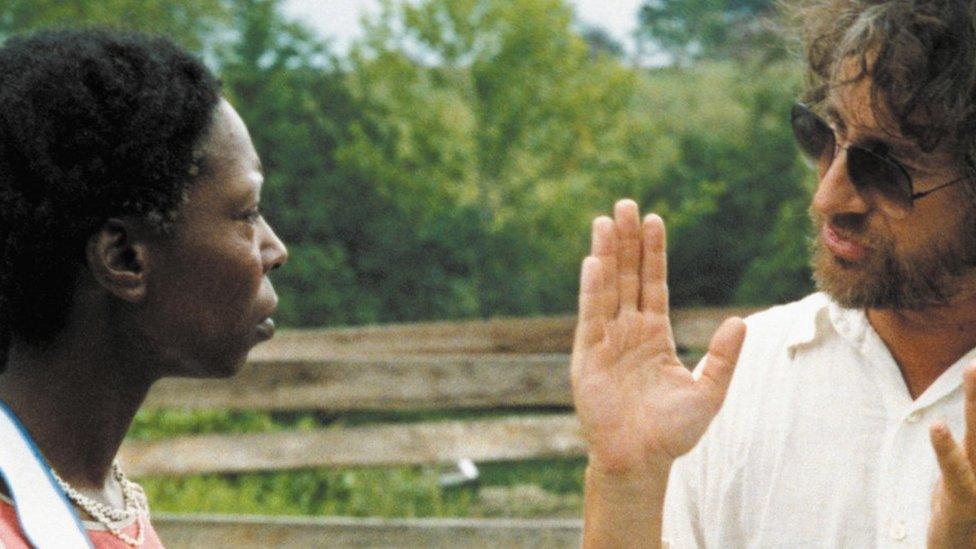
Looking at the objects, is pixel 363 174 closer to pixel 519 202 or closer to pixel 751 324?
pixel 519 202

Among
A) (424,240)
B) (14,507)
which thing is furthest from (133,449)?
(424,240)

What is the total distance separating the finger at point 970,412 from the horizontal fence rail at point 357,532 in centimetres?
288

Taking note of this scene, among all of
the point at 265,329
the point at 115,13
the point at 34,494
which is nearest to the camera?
the point at 34,494

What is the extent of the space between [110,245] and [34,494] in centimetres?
29

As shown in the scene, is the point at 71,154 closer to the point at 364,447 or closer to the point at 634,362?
the point at 634,362

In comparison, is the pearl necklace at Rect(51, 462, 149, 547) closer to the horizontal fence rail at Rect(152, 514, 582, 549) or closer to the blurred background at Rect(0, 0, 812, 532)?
the horizontal fence rail at Rect(152, 514, 582, 549)

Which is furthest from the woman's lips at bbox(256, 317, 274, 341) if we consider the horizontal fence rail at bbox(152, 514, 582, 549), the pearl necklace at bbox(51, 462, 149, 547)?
the horizontal fence rail at bbox(152, 514, 582, 549)

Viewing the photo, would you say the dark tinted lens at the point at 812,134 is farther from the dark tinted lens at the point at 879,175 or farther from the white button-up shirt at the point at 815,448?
the white button-up shirt at the point at 815,448

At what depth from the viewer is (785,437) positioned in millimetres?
2057

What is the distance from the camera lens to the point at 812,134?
217 cm

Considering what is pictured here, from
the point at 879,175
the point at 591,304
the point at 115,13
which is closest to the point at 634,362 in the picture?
the point at 591,304

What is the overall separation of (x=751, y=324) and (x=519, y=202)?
9021mm

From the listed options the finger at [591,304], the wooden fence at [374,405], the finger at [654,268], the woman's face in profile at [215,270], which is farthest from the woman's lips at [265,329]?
the wooden fence at [374,405]

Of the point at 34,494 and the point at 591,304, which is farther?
the point at 591,304
